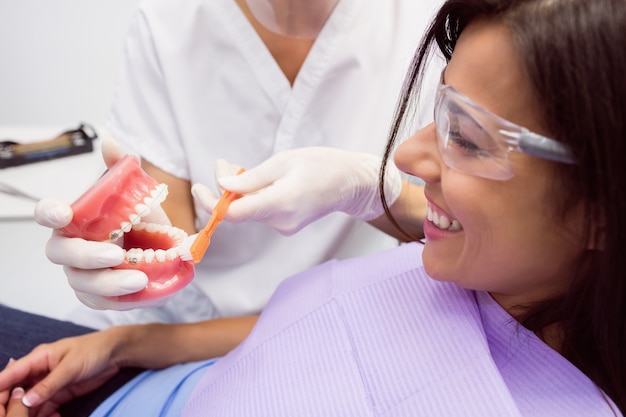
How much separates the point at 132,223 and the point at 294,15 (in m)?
0.57

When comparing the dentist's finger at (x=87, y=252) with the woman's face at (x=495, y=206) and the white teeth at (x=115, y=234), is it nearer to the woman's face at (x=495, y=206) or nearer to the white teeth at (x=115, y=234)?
the white teeth at (x=115, y=234)

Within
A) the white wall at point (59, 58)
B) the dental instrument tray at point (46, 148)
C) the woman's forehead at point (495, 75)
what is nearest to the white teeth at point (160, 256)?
the woman's forehead at point (495, 75)

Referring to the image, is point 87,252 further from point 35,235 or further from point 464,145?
point 35,235

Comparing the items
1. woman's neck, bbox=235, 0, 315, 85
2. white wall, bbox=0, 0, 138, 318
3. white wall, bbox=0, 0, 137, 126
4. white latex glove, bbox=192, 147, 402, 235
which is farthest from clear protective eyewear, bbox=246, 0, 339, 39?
white wall, bbox=0, 0, 137, 126

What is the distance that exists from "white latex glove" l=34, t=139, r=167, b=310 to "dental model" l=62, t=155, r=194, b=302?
2 cm

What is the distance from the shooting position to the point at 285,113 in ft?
3.97

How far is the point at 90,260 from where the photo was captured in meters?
0.81

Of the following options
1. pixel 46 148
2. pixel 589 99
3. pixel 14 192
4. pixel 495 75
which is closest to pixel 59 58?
pixel 46 148

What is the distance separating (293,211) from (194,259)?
217 mm

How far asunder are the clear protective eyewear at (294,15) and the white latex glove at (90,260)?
0.46m

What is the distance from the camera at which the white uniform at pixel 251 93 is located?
3.87 feet

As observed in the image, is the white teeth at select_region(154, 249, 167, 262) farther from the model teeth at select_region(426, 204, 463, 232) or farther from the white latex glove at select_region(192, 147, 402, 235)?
the model teeth at select_region(426, 204, 463, 232)

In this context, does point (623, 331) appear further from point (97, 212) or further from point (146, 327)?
point (146, 327)

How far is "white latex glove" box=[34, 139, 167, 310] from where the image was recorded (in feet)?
2.52
